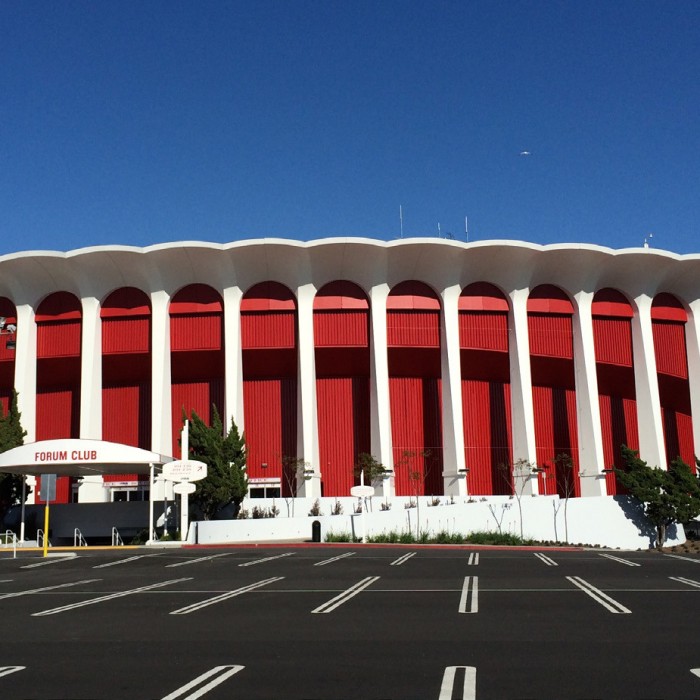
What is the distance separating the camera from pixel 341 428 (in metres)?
50.7

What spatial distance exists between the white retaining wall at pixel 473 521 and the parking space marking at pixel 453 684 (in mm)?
29636

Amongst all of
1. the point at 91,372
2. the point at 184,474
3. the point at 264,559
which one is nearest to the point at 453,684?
the point at 264,559

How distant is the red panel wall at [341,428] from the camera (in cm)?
5006

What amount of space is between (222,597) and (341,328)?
3558cm

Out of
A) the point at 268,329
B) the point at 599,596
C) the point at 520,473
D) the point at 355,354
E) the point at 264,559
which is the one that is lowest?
the point at 264,559

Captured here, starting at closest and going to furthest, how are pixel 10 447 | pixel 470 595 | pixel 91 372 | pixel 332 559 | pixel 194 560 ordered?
pixel 470 595 → pixel 332 559 → pixel 194 560 → pixel 10 447 → pixel 91 372

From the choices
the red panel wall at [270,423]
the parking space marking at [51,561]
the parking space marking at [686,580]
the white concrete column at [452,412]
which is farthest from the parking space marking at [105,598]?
the red panel wall at [270,423]

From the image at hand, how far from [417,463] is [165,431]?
14934 millimetres

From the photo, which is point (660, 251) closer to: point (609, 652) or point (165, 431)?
point (165, 431)

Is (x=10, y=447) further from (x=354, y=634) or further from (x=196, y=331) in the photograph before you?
(x=354, y=634)

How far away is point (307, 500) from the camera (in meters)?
45.6

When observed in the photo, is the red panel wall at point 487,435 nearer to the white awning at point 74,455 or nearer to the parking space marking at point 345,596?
the white awning at point 74,455

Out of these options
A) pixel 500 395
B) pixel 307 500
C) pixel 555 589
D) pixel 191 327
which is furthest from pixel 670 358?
pixel 555 589

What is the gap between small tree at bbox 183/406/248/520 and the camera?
41.4m
